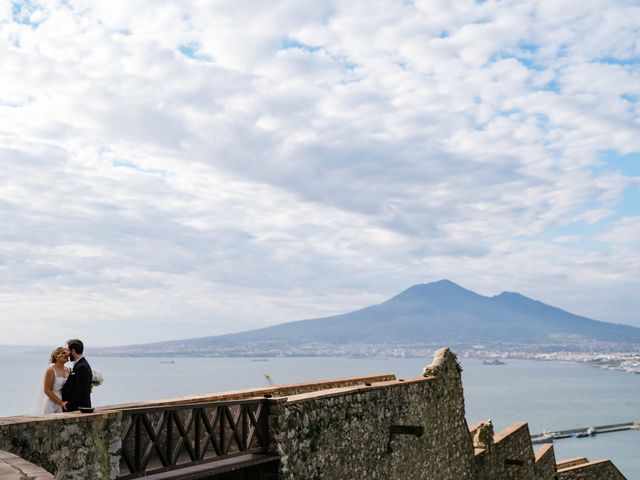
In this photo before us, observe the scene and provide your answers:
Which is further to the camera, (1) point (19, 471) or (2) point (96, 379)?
(2) point (96, 379)

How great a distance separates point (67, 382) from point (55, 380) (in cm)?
12

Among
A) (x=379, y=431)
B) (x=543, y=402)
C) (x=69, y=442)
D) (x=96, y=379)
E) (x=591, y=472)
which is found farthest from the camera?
(x=543, y=402)

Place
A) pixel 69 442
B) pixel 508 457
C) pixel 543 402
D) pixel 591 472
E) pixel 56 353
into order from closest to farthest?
pixel 69 442 → pixel 56 353 → pixel 508 457 → pixel 591 472 → pixel 543 402

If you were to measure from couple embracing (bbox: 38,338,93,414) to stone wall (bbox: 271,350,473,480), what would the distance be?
7.93 feet

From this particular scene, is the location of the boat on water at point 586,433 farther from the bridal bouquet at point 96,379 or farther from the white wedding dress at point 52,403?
the white wedding dress at point 52,403

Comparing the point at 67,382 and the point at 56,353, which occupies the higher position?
the point at 56,353

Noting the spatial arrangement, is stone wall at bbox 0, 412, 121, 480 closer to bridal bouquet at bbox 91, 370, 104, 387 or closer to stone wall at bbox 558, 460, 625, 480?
bridal bouquet at bbox 91, 370, 104, 387

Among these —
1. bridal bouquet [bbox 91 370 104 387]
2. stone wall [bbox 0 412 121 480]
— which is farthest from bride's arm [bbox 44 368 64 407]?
stone wall [bbox 0 412 121 480]

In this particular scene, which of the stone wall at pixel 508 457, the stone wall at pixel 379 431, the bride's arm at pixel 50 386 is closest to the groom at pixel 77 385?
the bride's arm at pixel 50 386

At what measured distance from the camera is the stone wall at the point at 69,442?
5188 mm

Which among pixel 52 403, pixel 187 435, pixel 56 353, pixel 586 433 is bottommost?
pixel 586 433

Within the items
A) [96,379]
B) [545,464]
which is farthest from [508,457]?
[96,379]

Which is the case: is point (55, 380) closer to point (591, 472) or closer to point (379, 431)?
point (379, 431)

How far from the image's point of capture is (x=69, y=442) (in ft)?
18.4
